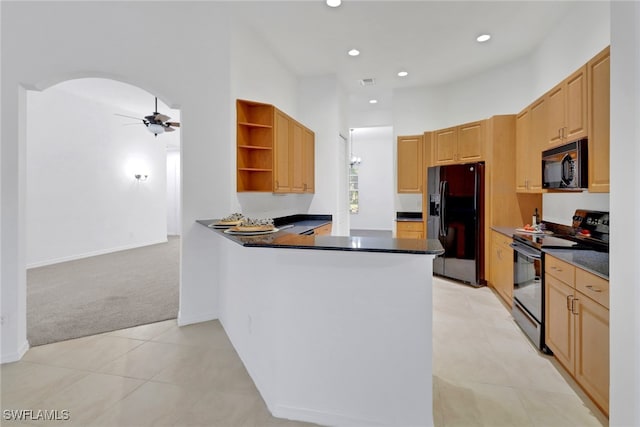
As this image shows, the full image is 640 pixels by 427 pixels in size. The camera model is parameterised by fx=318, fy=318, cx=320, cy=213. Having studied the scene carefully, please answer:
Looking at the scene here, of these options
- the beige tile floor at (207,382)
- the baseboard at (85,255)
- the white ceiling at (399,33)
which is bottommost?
the beige tile floor at (207,382)

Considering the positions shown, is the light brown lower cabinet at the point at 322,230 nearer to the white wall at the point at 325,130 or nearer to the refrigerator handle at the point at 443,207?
the white wall at the point at 325,130

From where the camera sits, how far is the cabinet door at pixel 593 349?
5.82ft

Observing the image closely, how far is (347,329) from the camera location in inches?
70.1

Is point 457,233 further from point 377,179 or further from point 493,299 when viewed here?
point 377,179

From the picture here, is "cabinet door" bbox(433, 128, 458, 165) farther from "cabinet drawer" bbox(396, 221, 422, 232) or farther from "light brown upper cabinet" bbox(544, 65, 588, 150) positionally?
"light brown upper cabinet" bbox(544, 65, 588, 150)

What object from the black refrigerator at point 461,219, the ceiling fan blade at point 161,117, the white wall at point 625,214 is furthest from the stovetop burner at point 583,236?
the ceiling fan blade at point 161,117

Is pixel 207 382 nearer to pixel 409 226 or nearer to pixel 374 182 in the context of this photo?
pixel 409 226

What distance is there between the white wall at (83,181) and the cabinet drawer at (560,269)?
23.9 ft

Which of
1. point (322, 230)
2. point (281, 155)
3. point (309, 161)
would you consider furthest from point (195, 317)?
point (309, 161)

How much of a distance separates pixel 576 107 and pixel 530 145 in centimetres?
107

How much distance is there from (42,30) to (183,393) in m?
3.08

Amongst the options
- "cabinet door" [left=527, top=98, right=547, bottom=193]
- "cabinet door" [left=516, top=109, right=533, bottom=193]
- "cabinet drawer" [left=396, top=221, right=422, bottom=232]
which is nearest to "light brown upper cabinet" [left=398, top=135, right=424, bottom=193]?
"cabinet drawer" [left=396, top=221, right=422, bottom=232]

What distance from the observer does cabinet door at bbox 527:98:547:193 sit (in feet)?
10.9

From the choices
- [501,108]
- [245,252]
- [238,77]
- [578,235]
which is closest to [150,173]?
[238,77]
